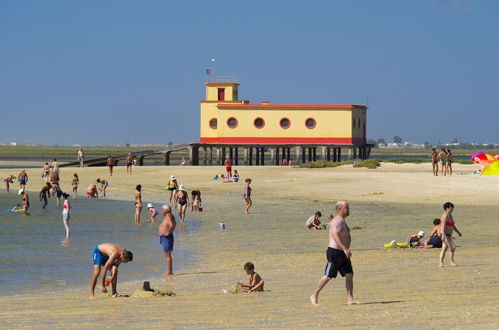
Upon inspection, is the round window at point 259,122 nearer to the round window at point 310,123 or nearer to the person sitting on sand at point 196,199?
the round window at point 310,123

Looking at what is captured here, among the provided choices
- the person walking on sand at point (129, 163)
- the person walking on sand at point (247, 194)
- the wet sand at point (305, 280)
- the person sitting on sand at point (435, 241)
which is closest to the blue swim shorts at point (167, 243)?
the wet sand at point (305, 280)

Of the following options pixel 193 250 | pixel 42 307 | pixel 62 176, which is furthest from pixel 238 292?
pixel 62 176

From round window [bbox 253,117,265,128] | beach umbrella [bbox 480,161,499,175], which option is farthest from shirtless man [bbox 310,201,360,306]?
round window [bbox 253,117,265,128]

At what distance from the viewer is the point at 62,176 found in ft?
188

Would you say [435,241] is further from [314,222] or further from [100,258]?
[100,258]

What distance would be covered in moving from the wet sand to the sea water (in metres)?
0.79

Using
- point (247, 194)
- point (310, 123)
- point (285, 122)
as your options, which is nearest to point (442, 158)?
point (247, 194)

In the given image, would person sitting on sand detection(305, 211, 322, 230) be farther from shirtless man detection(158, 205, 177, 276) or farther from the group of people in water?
the group of people in water

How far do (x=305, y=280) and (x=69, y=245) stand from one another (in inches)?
347

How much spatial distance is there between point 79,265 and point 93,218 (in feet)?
39.1

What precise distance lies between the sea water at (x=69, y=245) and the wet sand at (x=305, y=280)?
791 millimetres

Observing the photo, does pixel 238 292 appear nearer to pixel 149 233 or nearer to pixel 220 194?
pixel 149 233

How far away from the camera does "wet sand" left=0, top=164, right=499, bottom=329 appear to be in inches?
452

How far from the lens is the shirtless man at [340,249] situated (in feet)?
38.8
